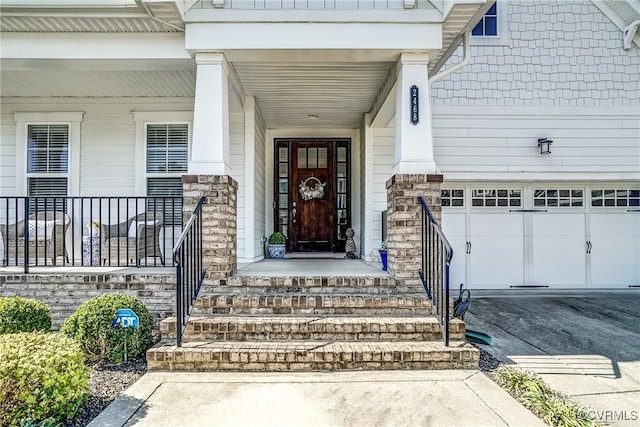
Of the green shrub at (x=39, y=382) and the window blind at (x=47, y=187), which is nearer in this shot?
the green shrub at (x=39, y=382)

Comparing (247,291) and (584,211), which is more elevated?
(584,211)

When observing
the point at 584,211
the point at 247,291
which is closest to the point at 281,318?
the point at 247,291

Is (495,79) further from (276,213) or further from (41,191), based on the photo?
(41,191)

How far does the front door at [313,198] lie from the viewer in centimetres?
789

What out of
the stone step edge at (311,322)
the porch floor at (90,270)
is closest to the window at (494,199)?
the stone step edge at (311,322)

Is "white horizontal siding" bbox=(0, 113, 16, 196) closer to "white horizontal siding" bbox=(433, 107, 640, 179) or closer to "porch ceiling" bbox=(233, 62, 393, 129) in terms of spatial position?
"porch ceiling" bbox=(233, 62, 393, 129)

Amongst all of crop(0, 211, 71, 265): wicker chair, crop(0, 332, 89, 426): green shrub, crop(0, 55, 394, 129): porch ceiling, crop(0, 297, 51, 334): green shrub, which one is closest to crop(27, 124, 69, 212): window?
crop(0, 55, 394, 129): porch ceiling

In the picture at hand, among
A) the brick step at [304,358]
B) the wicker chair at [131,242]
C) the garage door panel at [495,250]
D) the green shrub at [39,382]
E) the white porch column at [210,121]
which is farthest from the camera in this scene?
the garage door panel at [495,250]

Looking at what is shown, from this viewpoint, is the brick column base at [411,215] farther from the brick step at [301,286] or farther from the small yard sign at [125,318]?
the small yard sign at [125,318]

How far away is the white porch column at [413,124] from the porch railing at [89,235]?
2610mm

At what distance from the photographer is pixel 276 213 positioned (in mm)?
7871

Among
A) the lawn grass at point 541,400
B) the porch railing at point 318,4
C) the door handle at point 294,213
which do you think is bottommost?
the lawn grass at point 541,400

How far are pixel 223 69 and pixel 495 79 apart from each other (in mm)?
4985

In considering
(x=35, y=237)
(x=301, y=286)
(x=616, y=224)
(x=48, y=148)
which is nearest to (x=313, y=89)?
(x=301, y=286)
